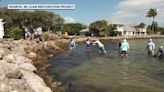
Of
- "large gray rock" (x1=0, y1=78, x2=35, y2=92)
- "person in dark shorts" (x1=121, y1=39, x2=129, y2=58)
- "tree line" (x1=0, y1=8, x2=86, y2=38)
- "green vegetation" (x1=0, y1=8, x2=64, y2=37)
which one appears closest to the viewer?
"large gray rock" (x1=0, y1=78, x2=35, y2=92)

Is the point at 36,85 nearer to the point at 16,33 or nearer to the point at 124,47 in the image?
the point at 124,47

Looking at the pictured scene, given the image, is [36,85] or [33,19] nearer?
[36,85]

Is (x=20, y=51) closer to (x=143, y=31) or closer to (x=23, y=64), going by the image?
(x=23, y=64)

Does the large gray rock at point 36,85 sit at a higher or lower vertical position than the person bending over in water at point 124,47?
lower

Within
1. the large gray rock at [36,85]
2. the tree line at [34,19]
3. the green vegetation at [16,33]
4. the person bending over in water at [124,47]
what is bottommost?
the large gray rock at [36,85]

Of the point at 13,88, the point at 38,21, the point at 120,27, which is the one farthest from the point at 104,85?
the point at 120,27

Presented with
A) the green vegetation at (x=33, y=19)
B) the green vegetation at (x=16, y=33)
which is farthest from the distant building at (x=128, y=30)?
the green vegetation at (x=16, y=33)

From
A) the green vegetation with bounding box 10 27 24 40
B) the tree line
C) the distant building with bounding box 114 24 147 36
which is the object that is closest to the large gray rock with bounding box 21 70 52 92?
the green vegetation with bounding box 10 27 24 40

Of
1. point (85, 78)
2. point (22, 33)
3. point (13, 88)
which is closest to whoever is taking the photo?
point (13, 88)

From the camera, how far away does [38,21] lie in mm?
98938

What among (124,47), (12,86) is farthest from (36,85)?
(124,47)

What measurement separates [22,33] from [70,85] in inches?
1130

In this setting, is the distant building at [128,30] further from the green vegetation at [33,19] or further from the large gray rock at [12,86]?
the large gray rock at [12,86]

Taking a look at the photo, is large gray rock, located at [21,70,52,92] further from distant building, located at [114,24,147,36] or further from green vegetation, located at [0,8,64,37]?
distant building, located at [114,24,147,36]
